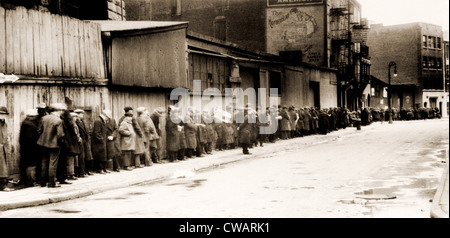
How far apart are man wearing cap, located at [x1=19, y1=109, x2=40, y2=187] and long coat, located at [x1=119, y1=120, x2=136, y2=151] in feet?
9.79

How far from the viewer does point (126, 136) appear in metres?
15.4

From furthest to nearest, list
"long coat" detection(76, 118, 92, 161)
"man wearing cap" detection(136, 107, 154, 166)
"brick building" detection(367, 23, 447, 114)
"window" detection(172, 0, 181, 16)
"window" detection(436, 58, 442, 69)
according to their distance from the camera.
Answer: "window" detection(436, 58, 442, 69), "brick building" detection(367, 23, 447, 114), "window" detection(172, 0, 181, 16), "man wearing cap" detection(136, 107, 154, 166), "long coat" detection(76, 118, 92, 161)

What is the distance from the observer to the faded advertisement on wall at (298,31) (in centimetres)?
4483

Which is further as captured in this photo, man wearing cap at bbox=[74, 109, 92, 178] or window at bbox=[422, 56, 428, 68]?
window at bbox=[422, 56, 428, 68]

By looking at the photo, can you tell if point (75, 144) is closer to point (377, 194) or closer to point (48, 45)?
point (48, 45)

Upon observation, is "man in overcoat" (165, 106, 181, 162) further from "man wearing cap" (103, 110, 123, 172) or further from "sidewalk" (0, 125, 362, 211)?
"man wearing cap" (103, 110, 123, 172)

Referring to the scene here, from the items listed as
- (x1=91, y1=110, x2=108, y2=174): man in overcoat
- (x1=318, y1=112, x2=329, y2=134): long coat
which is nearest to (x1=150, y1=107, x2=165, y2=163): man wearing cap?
(x1=91, y1=110, x2=108, y2=174): man in overcoat

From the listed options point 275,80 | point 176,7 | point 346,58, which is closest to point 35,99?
point 275,80

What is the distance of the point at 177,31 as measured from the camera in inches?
765

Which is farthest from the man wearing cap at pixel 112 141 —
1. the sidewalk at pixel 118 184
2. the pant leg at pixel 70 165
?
the pant leg at pixel 70 165

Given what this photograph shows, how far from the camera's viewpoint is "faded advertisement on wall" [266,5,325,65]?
147 ft

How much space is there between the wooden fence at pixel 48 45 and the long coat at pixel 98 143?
58.5 inches
